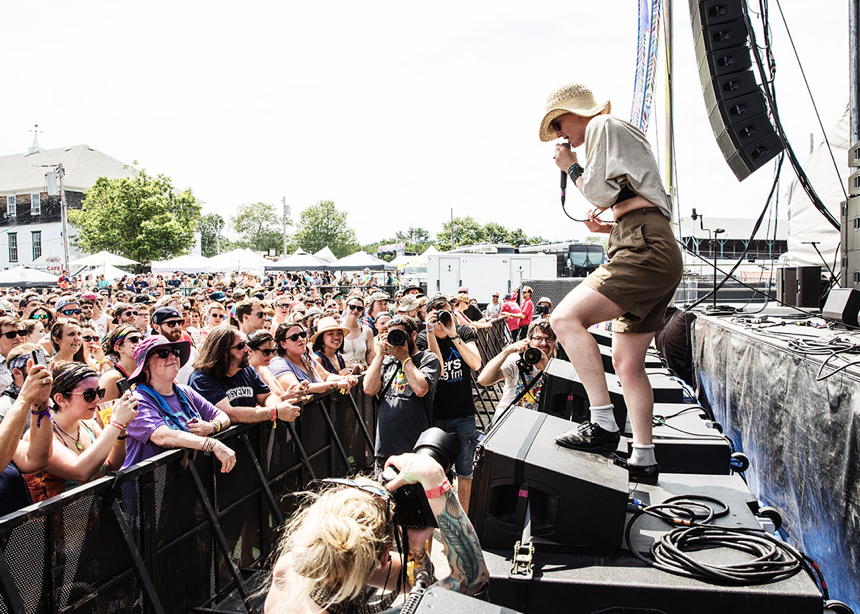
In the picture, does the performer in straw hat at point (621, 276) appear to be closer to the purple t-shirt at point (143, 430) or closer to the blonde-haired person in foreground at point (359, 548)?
the blonde-haired person in foreground at point (359, 548)

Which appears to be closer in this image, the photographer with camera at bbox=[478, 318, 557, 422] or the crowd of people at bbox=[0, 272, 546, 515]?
the crowd of people at bbox=[0, 272, 546, 515]

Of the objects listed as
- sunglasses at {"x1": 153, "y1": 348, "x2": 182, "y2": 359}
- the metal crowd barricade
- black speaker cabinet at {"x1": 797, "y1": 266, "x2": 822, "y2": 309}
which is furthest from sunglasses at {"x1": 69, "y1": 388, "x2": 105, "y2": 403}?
black speaker cabinet at {"x1": 797, "y1": 266, "x2": 822, "y2": 309}

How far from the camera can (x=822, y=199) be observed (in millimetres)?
11797

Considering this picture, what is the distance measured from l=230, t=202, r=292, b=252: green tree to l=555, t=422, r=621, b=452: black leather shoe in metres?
99.0

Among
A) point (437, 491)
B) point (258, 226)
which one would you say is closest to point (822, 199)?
point (437, 491)

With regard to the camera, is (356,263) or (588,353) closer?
(588,353)

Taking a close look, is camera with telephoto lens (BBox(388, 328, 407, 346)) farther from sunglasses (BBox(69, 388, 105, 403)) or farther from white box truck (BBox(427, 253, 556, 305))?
white box truck (BBox(427, 253, 556, 305))

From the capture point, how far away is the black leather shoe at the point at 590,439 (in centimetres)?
261

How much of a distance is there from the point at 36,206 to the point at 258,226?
129 feet

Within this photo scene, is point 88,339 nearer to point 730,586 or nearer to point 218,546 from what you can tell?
point 218,546

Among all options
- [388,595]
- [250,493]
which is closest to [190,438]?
[250,493]

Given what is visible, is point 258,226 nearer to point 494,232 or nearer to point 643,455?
point 494,232

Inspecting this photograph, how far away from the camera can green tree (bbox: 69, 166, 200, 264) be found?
43.5 meters

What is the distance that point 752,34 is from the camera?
6.23 meters
